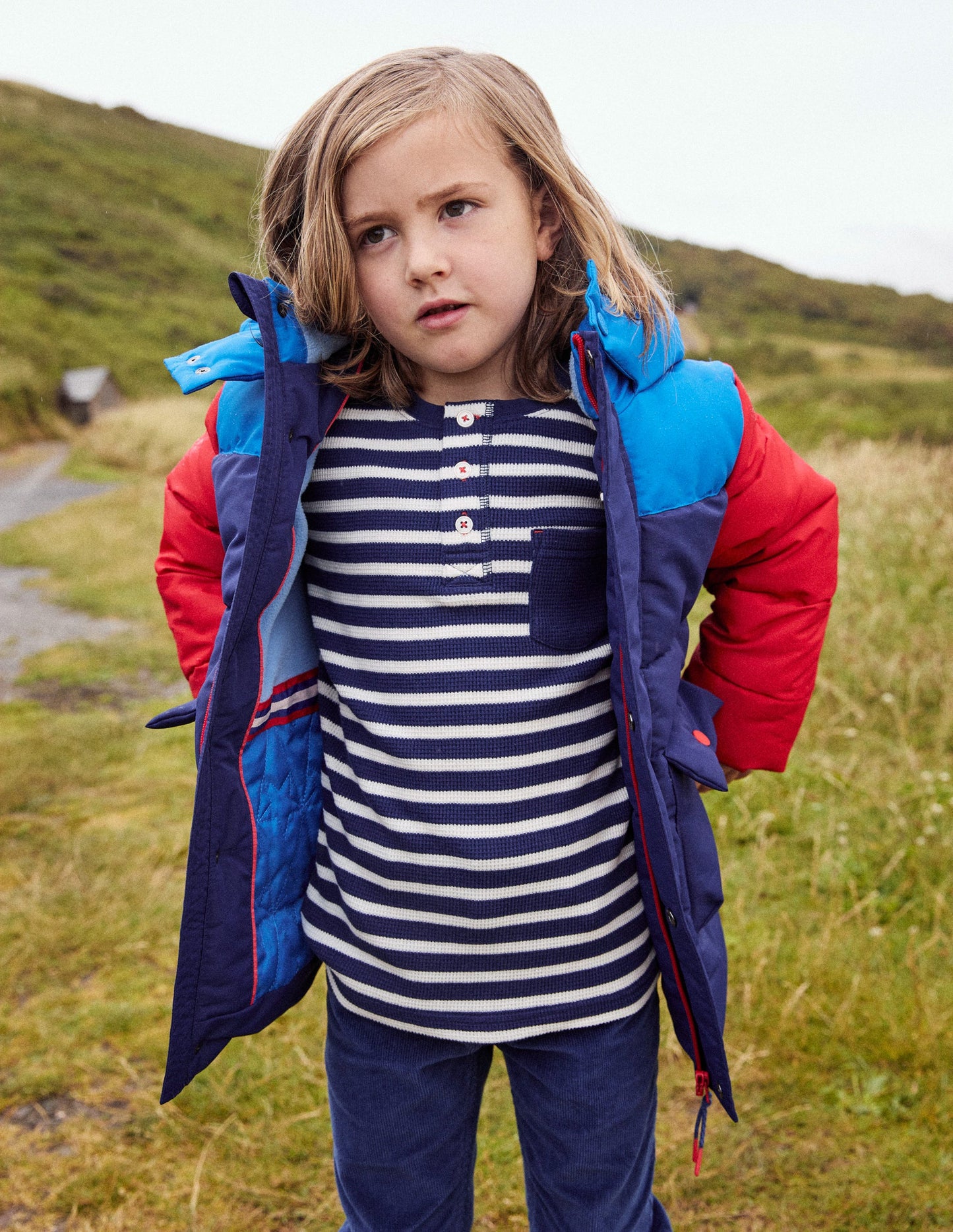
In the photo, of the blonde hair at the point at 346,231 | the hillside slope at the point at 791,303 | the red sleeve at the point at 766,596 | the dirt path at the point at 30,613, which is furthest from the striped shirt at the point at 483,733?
the hillside slope at the point at 791,303

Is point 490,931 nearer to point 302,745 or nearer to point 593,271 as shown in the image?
point 302,745

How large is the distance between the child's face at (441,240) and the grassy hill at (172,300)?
11916 millimetres

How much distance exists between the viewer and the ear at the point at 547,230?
1381mm

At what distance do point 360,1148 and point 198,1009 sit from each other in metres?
0.32

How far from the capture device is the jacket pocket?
1307 millimetres

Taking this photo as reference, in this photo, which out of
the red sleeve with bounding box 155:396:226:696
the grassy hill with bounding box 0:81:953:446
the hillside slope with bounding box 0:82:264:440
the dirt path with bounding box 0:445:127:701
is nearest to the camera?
the red sleeve with bounding box 155:396:226:696

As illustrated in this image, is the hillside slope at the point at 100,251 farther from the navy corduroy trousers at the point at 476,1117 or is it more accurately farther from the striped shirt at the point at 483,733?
the navy corduroy trousers at the point at 476,1117

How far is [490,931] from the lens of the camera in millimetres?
1321

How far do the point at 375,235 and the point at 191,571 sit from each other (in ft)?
2.05

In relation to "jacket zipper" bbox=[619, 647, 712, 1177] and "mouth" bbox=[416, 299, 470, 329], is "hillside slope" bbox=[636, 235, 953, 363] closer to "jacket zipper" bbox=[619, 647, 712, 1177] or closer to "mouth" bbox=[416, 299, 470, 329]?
"mouth" bbox=[416, 299, 470, 329]

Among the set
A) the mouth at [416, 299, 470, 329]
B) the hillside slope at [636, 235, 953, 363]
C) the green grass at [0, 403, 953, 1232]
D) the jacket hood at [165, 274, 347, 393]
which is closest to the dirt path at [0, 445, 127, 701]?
the green grass at [0, 403, 953, 1232]

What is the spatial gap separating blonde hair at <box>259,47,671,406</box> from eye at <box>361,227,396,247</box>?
0.09 feet

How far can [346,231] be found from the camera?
1307 millimetres

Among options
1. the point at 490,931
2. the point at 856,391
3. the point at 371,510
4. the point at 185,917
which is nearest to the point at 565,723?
the point at 490,931
